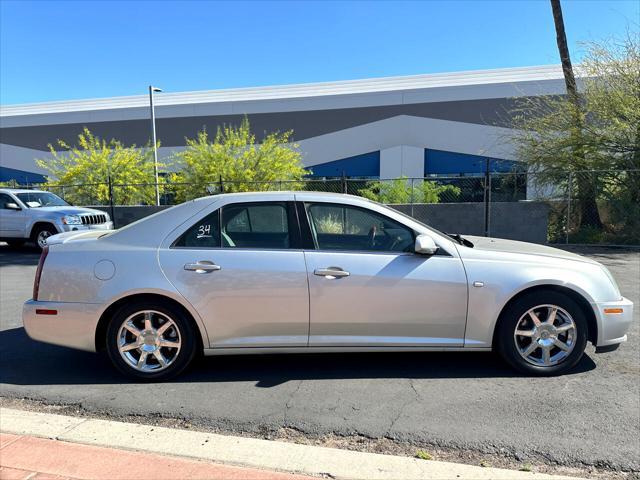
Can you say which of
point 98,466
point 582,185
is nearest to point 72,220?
point 98,466

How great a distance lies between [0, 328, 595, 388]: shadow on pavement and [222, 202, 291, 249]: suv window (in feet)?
3.74

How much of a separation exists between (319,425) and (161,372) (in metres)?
1.48

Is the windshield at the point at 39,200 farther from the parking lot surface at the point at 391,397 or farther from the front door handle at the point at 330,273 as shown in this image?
the front door handle at the point at 330,273

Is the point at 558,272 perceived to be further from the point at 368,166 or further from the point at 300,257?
the point at 368,166

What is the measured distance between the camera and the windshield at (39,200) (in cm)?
1241

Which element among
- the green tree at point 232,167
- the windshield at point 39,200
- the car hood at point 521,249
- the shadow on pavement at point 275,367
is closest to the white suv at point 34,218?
the windshield at point 39,200

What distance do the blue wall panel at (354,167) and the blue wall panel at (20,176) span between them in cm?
2310

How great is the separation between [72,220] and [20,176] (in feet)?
106

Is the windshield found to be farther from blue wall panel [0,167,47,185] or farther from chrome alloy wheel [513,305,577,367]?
blue wall panel [0,167,47,185]

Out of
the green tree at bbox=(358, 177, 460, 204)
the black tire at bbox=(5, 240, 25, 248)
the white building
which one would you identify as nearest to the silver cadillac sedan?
the black tire at bbox=(5, 240, 25, 248)

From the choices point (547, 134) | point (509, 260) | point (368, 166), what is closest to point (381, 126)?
point (368, 166)

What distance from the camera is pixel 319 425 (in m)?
3.19

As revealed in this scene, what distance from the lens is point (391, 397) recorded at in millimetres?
3588

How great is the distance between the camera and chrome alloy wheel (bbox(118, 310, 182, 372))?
12.5ft
